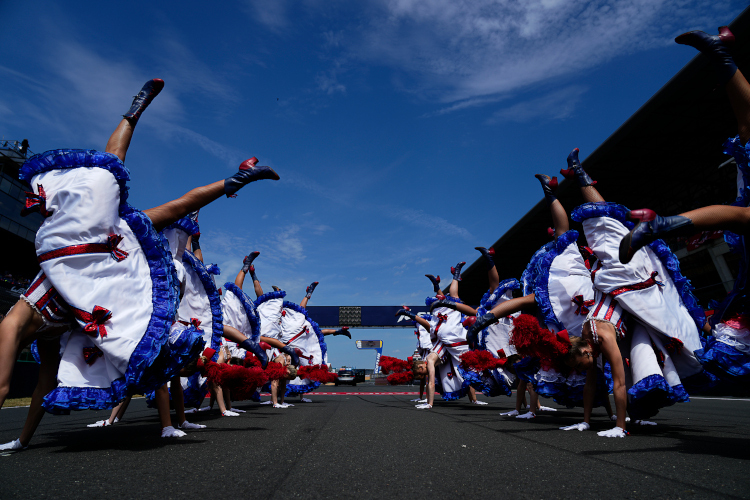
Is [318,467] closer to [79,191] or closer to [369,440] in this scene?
[369,440]

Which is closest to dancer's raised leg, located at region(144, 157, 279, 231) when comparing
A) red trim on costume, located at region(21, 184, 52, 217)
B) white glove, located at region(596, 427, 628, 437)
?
red trim on costume, located at region(21, 184, 52, 217)

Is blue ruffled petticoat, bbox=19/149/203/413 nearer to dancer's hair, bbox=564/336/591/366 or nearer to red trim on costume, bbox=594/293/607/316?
dancer's hair, bbox=564/336/591/366

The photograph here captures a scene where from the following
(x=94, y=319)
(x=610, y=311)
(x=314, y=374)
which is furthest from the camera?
(x=314, y=374)

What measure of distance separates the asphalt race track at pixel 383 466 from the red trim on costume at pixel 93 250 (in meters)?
1.30

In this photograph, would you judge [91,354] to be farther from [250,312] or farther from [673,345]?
A: [673,345]

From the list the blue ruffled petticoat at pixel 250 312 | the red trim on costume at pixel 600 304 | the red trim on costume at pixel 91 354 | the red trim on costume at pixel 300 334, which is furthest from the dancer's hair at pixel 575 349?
the red trim on costume at pixel 300 334

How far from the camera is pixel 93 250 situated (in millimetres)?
3072

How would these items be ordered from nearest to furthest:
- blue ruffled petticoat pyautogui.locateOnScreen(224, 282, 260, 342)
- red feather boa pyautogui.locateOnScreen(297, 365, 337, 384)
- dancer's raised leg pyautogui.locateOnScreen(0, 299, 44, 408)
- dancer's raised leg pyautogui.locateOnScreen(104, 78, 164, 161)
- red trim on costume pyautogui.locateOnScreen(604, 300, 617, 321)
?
1. dancer's raised leg pyautogui.locateOnScreen(0, 299, 44, 408)
2. dancer's raised leg pyautogui.locateOnScreen(104, 78, 164, 161)
3. red trim on costume pyautogui.locateOnScreen(604, 300, 617, 321)
4. blue ruffled petticoat pyautogui.locateOnScreen(224, 282, 260, 342)
5. red feather boa pyautogui.locateOnScreen(297, 365, 337, 384)

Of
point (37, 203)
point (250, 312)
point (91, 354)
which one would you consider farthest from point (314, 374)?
point (37, 203)

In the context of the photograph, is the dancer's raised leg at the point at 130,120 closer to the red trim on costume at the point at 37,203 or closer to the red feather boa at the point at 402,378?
the red trim on costume at the point at 37,203

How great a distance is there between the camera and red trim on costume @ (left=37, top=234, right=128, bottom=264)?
2.99 m

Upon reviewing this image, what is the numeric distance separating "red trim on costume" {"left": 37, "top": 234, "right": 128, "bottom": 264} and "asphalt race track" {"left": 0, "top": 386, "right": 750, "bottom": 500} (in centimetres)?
130

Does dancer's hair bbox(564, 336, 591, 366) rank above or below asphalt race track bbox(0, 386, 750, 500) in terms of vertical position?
above

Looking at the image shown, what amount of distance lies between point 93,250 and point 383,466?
2.46m
